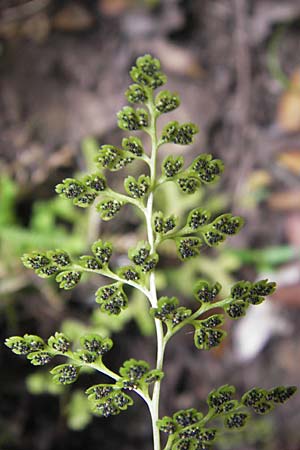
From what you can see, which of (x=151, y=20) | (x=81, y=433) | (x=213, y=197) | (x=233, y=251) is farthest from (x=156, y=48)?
(x=81, y=433)

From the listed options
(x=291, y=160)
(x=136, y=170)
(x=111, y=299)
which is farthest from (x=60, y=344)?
(x=291, y=160)

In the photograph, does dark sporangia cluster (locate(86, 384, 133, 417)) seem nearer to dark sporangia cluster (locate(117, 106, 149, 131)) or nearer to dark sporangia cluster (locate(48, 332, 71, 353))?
dark sporangia cluster (locate(48, 332, 71, 353))

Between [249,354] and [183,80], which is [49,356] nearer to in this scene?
[249,354]

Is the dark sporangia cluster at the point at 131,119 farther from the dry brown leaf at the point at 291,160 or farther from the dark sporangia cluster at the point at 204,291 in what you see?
the dry brown leaf at the point at 291,160

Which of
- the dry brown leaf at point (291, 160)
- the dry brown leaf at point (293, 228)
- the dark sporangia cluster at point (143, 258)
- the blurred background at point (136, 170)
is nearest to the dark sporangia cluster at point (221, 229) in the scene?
Result: the dark sporangia cluster at point (143, 258)

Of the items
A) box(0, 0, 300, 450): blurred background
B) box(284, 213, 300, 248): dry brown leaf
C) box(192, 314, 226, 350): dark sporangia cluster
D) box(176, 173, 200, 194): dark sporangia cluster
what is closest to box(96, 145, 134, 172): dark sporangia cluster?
box(176, 173, 200, 194): dark sporangia cluster

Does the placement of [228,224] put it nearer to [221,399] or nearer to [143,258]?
[143,258]
